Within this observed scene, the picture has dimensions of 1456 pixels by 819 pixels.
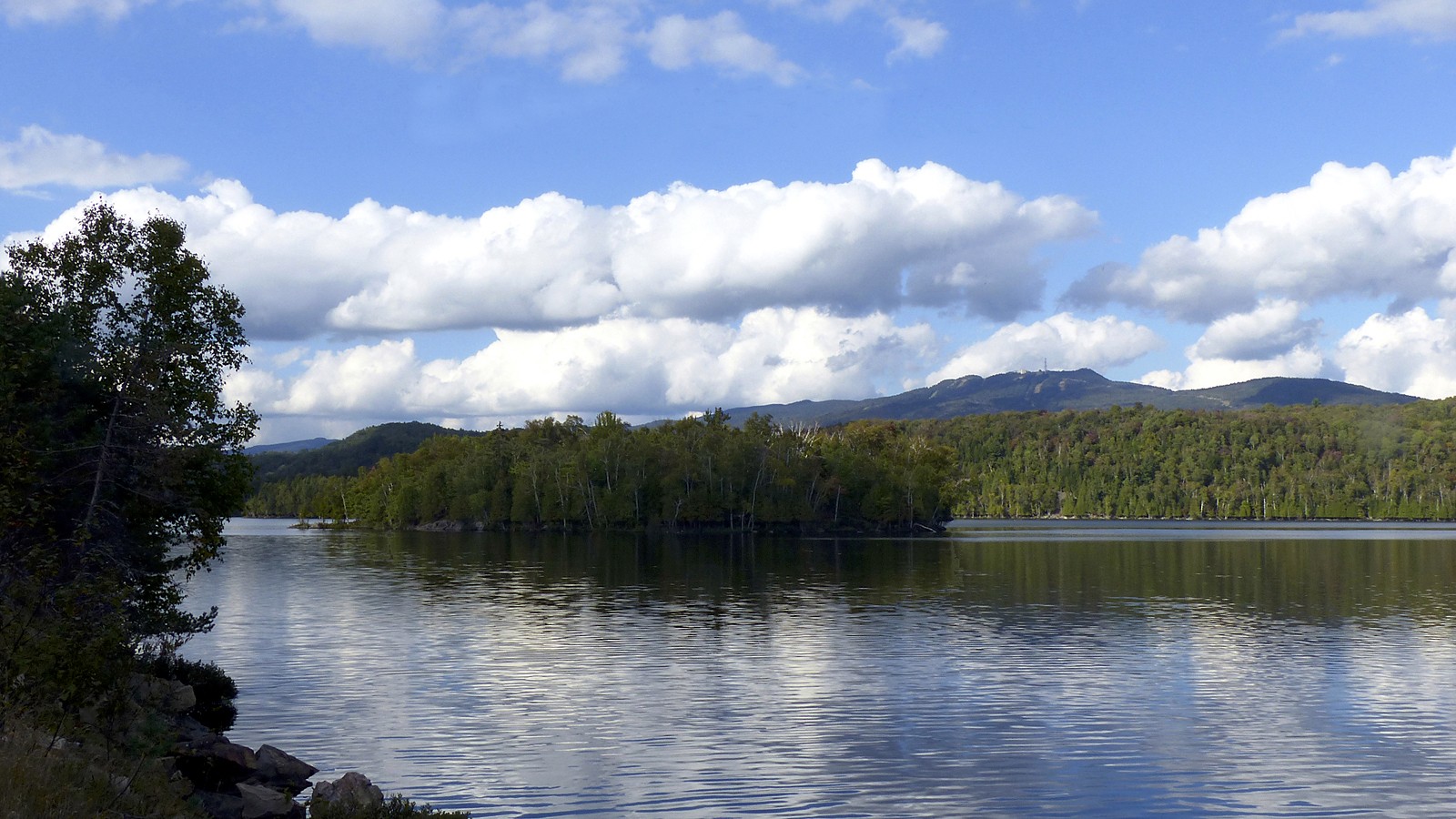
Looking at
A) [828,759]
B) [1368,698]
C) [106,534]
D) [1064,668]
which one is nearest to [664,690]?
[828,759]

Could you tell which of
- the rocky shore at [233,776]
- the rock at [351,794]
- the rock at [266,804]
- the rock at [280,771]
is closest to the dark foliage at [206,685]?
the rocky shore at [233,776]

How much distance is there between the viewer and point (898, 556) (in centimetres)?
12319

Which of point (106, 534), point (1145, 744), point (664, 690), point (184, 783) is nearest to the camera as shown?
point (184, 783)

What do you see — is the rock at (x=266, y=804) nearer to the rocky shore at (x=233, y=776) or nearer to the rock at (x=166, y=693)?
the rocky shore at (x=233, y=776)

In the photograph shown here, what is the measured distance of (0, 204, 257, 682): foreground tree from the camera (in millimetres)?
34094

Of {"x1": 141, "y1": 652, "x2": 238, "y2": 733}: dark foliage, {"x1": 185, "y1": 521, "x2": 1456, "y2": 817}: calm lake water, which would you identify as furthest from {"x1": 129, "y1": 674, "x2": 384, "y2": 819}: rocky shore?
{"x1": 141, "y1": 652, "x2": 238, "y2": 733}: dark foliage

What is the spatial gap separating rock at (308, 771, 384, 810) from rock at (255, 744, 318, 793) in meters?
4.49

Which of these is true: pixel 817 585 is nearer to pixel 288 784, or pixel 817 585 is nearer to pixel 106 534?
pixel 106 534

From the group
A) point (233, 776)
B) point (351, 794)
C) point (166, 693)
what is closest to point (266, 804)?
point (351, 794)

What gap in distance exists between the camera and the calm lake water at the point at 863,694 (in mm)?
26375

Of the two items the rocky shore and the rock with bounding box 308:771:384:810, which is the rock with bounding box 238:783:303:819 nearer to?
the rocky shore

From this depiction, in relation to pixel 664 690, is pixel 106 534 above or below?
above

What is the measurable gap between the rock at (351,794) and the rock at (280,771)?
4.49m

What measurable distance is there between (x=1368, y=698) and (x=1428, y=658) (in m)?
11.5
